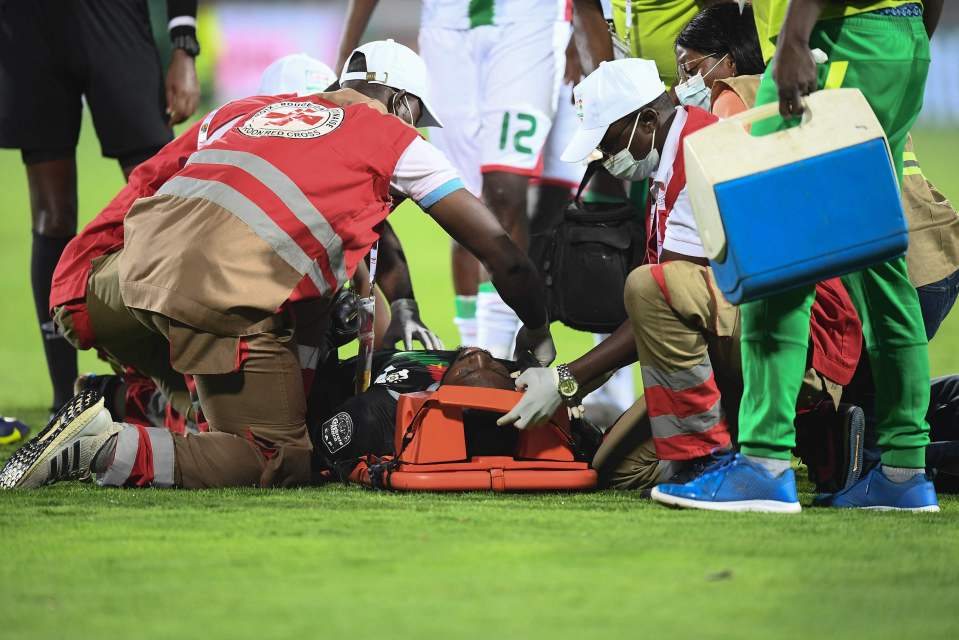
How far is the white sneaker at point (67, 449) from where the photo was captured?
11.7 feet

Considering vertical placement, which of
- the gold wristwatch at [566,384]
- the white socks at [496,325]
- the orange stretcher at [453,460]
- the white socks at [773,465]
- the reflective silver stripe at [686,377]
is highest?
the reflective silver stripe at [686,377]

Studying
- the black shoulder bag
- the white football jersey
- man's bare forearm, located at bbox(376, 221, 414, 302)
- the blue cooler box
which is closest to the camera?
the blue cooler box

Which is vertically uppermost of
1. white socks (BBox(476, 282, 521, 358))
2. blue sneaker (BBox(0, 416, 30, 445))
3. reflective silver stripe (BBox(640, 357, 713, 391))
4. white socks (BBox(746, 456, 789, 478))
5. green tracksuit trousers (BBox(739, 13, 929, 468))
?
green tracksuit trousers (BBox(739, 13, 929, 468))

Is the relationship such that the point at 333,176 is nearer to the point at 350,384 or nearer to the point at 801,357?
the point at 350,384

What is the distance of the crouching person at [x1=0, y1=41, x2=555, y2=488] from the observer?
3650mm

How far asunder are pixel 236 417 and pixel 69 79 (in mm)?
2084

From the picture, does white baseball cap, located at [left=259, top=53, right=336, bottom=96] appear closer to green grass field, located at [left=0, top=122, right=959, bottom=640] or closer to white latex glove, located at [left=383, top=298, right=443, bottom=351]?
white latex glove, located at [left=383, top=298, right=443, bottom=351]

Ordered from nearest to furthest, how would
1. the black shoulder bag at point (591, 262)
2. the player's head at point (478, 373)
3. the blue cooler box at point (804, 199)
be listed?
the blue cooler box at point (804, 199) < the player's head at point (478, 373) < the black shoulder bag at point (591, 262)

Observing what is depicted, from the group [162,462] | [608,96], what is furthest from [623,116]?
[162,462]

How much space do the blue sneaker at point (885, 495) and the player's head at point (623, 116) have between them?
3.67 feet

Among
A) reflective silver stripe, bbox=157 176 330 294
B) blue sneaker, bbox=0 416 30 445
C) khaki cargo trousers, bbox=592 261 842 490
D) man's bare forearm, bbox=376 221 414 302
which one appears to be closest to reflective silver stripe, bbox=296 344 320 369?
reflective silver stripe, bbox=157 176 330 294

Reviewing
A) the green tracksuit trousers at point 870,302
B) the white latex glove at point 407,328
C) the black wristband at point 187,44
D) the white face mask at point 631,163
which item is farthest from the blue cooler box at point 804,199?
the black wristband at point 187,44

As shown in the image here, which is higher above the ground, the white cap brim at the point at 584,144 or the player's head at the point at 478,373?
the white cap brim at the point at 584,144

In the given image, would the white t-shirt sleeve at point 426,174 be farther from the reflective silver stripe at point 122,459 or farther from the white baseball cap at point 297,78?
the white baseball cap at point 297,78
